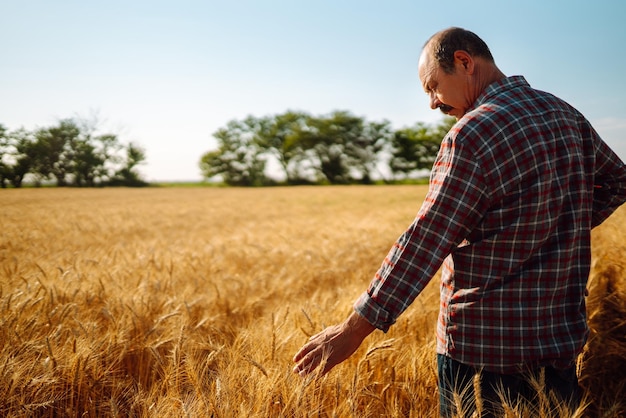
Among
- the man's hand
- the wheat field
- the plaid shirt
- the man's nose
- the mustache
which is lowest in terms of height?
the wheat field

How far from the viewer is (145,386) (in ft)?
5.85

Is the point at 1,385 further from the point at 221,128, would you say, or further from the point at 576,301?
the point at 221,128

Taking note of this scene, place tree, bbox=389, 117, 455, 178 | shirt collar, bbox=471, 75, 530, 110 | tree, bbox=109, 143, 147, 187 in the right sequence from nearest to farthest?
shirt collar, bbox=471, 75, 530, 110, tree, bbox=109, 143, 147, 187, tree, bbox=389, 117, 455, 178

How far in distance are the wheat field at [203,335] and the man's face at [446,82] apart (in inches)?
37.9

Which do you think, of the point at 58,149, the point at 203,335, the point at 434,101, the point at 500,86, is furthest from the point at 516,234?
the point at 58,149

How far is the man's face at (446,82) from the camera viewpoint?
1.23 metres

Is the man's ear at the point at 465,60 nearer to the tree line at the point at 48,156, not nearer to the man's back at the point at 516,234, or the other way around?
the man's back at the point at 516,234

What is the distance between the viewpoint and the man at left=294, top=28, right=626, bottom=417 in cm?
103

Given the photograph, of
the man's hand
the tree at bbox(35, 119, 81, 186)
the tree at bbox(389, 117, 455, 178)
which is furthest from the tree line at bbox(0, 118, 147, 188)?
the tree at bbox(389, 117, 455, 178)

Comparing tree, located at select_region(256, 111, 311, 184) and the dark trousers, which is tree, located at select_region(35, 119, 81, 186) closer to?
the dark trousers

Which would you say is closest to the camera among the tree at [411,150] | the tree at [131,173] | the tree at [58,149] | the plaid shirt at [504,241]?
the plaid shirt at [504,241]

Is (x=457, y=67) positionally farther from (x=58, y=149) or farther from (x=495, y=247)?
(x=58, y=149)

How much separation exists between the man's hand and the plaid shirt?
0.15ft

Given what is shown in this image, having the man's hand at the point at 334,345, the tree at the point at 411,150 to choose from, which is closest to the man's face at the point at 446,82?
the man's hand at the point at 334,345
